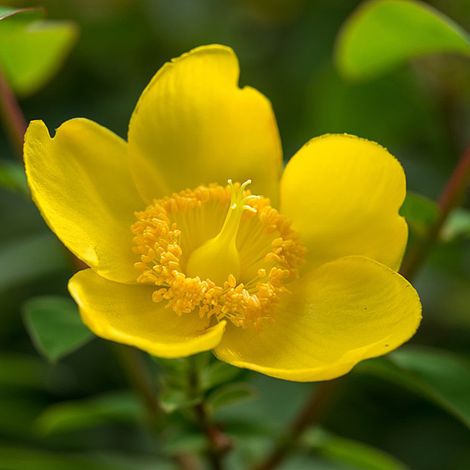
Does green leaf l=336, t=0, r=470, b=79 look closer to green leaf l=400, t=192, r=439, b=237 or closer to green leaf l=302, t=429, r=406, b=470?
green leaf l=400, t=192, r=439, b=237

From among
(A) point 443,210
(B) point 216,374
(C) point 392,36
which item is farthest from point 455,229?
(B) point 216,374

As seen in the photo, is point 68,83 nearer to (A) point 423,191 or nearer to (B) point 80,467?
(A) point 423,191

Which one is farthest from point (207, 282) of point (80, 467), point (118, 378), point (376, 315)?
point (118, 378)

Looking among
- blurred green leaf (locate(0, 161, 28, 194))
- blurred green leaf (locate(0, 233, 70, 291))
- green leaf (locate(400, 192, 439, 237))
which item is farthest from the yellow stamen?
blurred green leaf (locate(0, 233, 70, 291))

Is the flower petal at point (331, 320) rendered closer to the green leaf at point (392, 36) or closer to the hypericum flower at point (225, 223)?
the hypericum flower at point (225, 223)

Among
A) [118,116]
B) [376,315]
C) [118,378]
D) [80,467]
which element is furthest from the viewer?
[118,116]

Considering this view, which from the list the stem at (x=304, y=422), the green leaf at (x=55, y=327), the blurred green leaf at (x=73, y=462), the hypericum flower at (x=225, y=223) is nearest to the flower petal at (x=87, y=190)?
the hypericum flower at (x=225, y=223)
